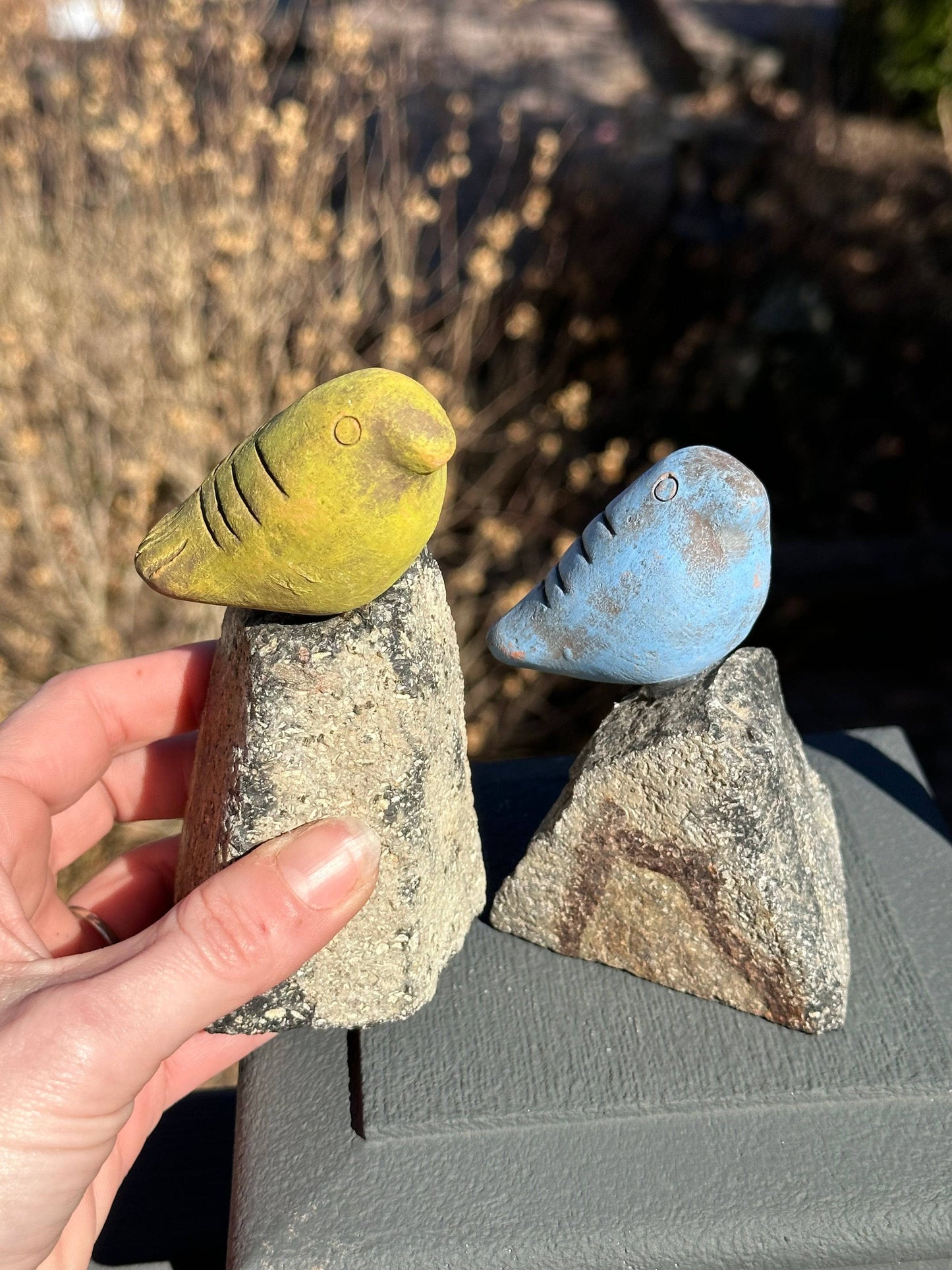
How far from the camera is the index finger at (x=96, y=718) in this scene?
1.68 meters

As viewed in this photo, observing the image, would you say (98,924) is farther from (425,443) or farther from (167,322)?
(167,322)

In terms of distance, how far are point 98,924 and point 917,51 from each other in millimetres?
5186

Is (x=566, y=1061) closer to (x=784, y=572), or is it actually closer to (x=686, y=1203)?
(x=686, y=1203)

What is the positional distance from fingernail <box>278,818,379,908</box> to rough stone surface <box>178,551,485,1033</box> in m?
0.03

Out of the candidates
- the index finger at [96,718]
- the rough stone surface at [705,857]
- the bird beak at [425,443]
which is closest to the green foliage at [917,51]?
the rough stone surface at [705,857]

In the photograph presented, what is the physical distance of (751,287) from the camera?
3.95 metres

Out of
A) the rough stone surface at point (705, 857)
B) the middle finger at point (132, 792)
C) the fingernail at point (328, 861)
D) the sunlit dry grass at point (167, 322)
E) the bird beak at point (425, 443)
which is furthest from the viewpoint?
the sunlit dry grass at point (167, 322)

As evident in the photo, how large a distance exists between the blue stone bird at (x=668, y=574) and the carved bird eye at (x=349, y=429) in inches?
13.9

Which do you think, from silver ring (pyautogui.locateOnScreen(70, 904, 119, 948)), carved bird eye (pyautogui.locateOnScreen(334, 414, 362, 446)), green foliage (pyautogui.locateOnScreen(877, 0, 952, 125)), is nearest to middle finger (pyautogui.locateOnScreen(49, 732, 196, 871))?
silver ring (pyautogui.locateOnScreen(70, 904, 119, 948))

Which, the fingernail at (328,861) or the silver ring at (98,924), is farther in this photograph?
the silver ring at (98,924)

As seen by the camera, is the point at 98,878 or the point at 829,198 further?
the point at 829,198

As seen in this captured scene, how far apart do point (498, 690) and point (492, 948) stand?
168 centimetres

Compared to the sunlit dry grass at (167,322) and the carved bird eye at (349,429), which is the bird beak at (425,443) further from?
the sunlit dry grass at (167,322)

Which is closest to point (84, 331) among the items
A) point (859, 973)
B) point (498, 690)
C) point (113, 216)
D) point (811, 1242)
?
point (113, 216)
